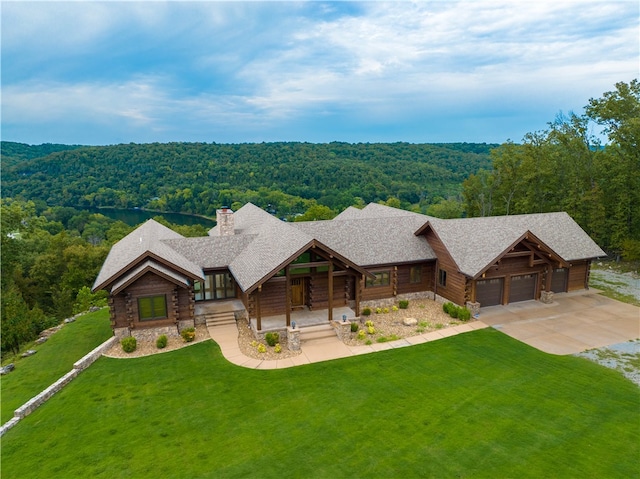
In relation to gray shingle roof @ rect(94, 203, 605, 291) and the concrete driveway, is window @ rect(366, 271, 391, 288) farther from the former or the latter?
the concrete driveway

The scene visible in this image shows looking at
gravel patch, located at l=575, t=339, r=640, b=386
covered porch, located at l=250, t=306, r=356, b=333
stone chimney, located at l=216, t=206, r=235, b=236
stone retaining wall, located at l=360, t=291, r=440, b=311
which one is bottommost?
gravel patch, located at l=575, t=339, r=640, b=386

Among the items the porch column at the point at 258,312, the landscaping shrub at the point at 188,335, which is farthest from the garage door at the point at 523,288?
the landscaping shrub at the point at 188,335

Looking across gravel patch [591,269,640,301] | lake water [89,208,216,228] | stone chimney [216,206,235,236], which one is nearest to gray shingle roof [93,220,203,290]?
stone chimney [216,206,235,236]

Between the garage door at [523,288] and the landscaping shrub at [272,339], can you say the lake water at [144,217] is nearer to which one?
the garage door at [523,288]

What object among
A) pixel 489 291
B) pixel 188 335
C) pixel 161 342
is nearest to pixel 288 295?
pixel 188 335

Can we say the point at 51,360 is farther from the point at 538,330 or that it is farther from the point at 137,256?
the point at 538,330
